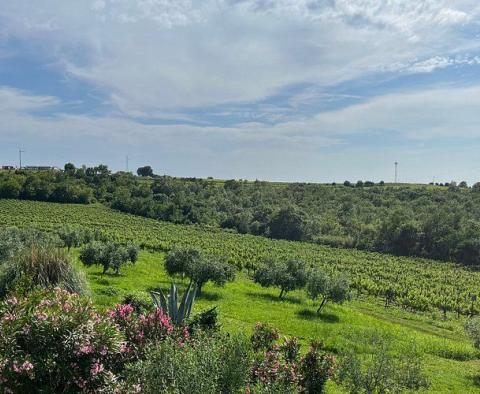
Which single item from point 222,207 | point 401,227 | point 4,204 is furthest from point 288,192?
point 4,204

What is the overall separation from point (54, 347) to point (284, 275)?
31.1 meters

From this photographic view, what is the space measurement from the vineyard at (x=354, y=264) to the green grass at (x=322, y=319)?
493 cm

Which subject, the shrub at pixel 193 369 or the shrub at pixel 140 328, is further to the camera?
the shrub at pixel 140 328

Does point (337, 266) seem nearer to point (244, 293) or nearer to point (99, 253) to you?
point (244, 293)

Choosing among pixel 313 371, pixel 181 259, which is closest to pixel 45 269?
pixel 313 371

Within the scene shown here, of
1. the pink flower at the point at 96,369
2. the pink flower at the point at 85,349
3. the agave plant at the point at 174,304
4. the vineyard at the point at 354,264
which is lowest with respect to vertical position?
the vineyard at the point at 354,264

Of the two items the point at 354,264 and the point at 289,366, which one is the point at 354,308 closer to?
the point at 354,264

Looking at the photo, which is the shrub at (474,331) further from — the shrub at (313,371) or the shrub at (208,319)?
the shrub at (313,371)

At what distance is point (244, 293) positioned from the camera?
39406mm

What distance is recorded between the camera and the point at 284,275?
1538 inches

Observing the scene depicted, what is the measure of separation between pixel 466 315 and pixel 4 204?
314ft

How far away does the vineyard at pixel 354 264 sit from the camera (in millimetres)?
48312

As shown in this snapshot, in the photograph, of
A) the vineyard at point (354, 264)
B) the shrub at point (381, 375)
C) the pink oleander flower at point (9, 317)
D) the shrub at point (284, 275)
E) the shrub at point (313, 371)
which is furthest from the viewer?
the vineyard at point (354, 264)

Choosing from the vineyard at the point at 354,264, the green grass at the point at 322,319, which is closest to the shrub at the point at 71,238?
the vineyard at the point at 354,264
